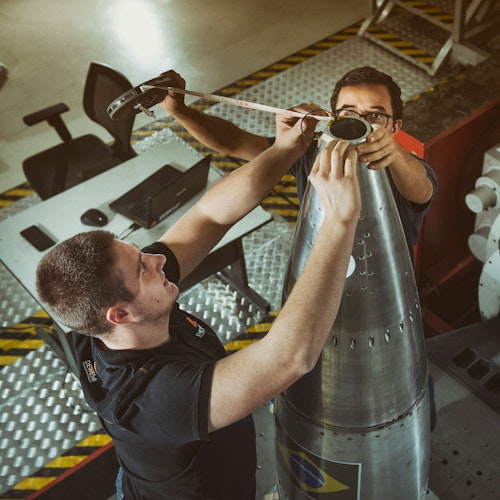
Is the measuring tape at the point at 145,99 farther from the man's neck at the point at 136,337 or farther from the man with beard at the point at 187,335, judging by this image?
the man's neck at the point at 136,337

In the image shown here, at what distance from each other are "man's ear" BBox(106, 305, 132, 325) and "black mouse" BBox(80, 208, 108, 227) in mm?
2657

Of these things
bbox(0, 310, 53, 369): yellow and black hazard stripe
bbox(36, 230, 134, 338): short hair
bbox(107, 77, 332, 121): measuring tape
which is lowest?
bbox(0, 310, 53, 369): yellow and black hazard stripe

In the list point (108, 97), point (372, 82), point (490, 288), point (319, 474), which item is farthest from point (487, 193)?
point (108, 97)

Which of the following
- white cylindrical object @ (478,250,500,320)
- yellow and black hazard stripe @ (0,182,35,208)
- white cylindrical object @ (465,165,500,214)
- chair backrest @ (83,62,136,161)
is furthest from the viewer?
yellow and black hazard stripe @ (0,182,35,208)

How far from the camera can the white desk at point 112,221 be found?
482 centimetres

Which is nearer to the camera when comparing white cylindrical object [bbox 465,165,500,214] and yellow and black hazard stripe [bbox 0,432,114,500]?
white cylindrical object [bbox 465,165,500,214]

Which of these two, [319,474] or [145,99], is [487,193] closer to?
[319,474]

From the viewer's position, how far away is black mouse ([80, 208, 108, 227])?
4918 millimetres

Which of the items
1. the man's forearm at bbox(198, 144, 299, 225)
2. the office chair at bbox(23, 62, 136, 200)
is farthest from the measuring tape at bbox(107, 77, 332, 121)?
the office chair at bbox(23, 62, 136, 200)

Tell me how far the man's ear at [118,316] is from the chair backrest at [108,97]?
130 inches

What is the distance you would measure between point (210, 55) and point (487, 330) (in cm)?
529

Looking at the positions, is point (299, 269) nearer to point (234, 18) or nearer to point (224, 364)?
point (224, 364)

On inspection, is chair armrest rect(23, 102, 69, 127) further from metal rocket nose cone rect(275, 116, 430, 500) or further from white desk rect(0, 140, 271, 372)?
metal rocket nose cone rect(275, 116, 430, 500)

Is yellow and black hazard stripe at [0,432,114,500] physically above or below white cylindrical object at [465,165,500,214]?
below
